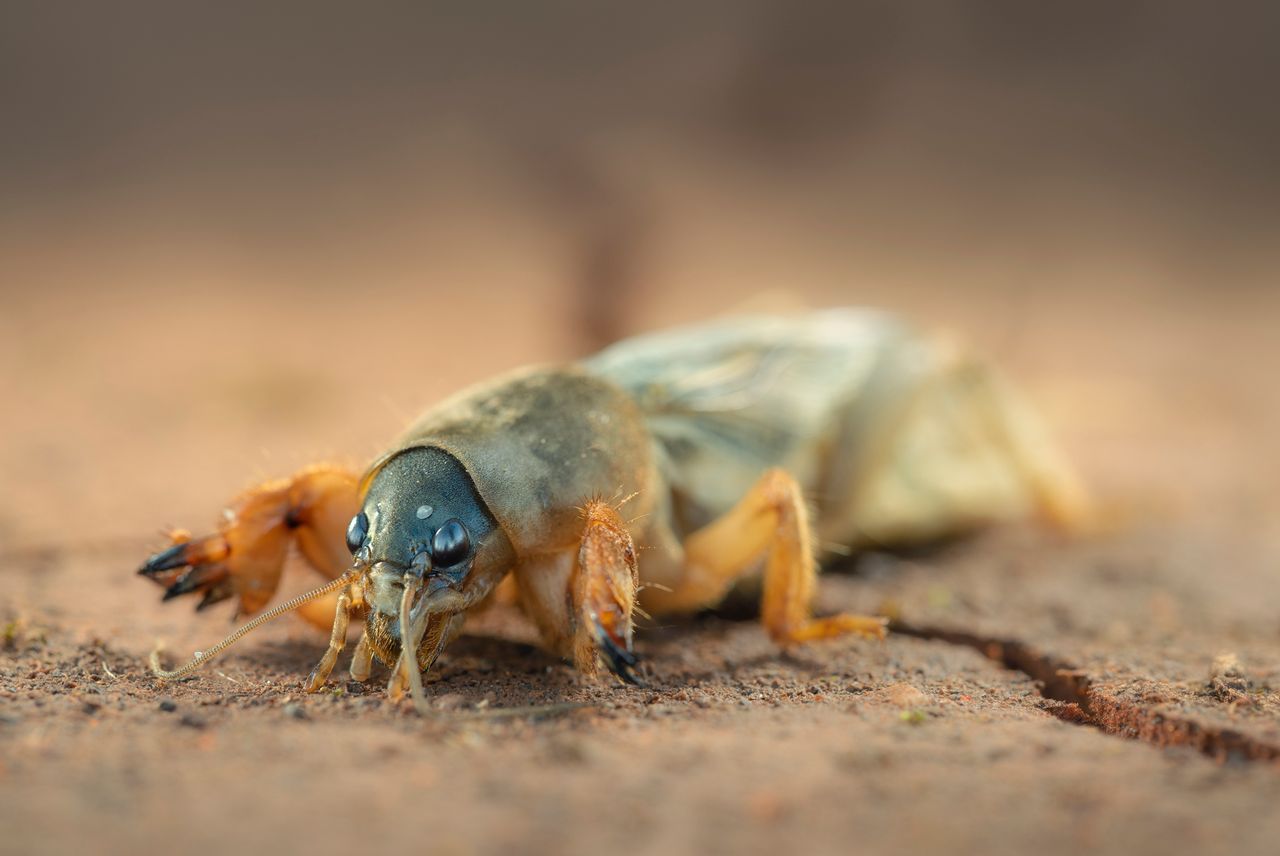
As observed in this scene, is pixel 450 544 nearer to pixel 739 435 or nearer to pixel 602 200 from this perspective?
pixel 739 435

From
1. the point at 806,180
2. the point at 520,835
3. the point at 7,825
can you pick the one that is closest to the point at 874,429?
the point at 520,835

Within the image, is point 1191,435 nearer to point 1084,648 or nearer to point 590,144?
point 1084,648

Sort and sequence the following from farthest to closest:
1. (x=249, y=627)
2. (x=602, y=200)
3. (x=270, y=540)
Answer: (x=602, y=200) → (x=270, y=540) → (x=249, y=627)

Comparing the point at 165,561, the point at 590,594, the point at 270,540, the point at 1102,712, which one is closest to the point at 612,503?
the point at 590,594

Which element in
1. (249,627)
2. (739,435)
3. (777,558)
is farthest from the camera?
(739,435)

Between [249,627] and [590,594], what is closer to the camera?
[590,594]
